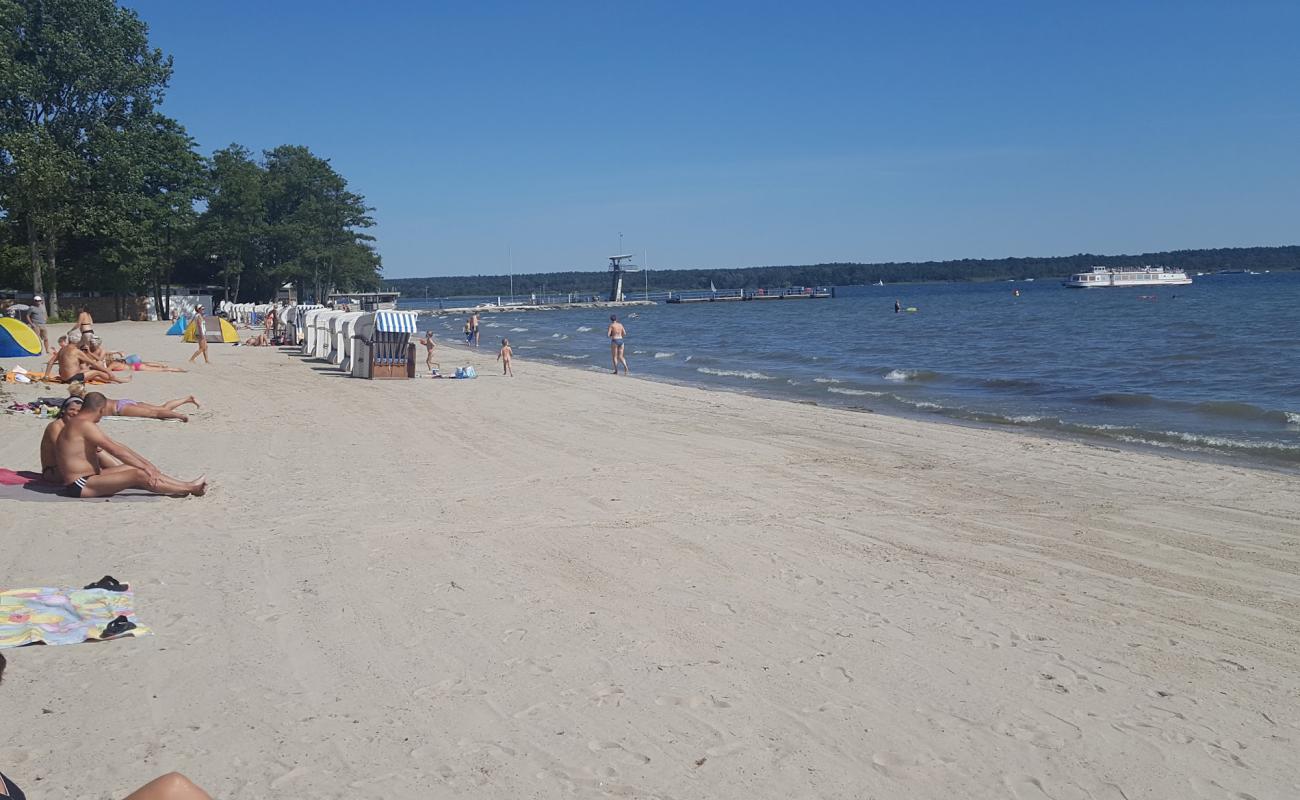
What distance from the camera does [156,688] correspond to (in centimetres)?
434

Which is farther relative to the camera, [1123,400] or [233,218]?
[233,218]

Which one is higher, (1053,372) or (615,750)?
(1053,372)

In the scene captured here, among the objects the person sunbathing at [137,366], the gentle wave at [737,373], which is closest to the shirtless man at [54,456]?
the person sunbathing at [137,366]

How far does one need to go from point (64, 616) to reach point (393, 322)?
655 inches

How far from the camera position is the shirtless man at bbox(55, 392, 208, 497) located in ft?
25.6

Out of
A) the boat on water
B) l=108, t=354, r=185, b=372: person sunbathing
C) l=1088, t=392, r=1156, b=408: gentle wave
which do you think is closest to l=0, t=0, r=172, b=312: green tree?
l=108, t=354, r=185, b=372: person sunbathing

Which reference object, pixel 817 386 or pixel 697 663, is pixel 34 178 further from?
pixel 697 663

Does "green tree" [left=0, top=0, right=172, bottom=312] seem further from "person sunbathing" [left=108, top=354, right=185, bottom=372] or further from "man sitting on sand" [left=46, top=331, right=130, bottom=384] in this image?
"man sitting on sand" [left=46, top=331, right=130, bottom=384]

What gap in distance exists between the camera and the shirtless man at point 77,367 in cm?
1617

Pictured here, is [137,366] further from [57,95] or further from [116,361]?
[57,95]

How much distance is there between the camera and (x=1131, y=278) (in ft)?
355

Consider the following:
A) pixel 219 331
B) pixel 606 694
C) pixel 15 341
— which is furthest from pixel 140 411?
pixel 219 331

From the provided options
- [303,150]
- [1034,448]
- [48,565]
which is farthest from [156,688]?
[303,150]

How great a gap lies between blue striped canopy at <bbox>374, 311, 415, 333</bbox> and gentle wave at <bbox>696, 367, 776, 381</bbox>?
312 inches
